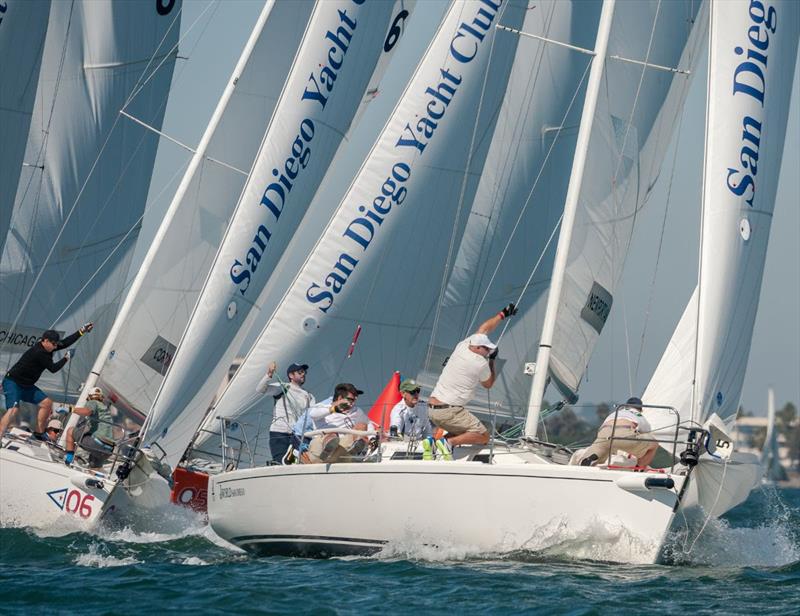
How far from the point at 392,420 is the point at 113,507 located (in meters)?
3.11

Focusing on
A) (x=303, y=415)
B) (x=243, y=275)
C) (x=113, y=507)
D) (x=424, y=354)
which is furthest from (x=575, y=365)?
(x=113, y=507)

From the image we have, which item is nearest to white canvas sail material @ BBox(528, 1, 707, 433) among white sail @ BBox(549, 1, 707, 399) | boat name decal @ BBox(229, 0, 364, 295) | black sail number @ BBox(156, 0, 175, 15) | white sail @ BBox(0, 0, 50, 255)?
white sail @ BBox(549, 1, 707, 399)

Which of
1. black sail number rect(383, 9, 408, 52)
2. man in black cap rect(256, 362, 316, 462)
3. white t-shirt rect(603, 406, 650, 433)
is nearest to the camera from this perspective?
white t-shirt rect(603, 406, 650, 433)

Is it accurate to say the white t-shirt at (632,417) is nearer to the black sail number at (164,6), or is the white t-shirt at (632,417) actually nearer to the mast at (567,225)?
the mast at (567,225)

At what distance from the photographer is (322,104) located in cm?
1752

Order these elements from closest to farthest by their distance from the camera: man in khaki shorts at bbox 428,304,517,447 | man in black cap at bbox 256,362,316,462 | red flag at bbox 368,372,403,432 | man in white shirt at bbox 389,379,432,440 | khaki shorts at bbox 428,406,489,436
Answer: man in khaki shorts at bbox 428,304,517,447 < khaki shorts at bbox 428,406,489,436 < man in white shirt at bbox 389,379,432,440 < man in black cap at bbox 256,362,316,462 < red flag at bbox 368,372,403,432

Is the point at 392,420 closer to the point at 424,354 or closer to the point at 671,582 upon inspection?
the point at 424,354

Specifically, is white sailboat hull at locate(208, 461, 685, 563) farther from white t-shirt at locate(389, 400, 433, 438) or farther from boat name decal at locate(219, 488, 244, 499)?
white t-shirt at locate(389, 400, 433, 438)

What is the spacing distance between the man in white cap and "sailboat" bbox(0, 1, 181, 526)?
Result: 264 centimetres

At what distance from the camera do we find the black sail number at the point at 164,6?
20641 mm

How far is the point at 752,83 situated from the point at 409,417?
4.59 metres

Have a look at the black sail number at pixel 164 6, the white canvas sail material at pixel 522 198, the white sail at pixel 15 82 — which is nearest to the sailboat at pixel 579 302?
the white canvas sail material at pixel 522 198

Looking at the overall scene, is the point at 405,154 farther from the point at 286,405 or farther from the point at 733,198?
the point at 733,198

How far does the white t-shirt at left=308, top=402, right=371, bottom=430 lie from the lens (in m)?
13.6
